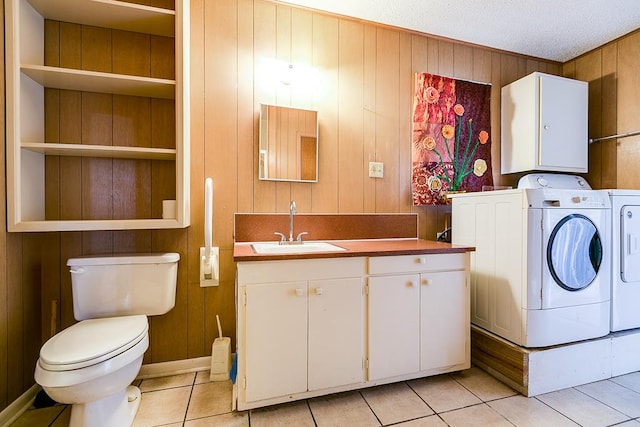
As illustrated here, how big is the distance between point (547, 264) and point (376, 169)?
4.08 feet

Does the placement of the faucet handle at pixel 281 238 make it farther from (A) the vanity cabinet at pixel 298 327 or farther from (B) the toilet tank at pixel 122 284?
(B) the toilet tank at pixel 122 284

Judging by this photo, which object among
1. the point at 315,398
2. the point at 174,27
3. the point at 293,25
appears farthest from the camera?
the point at 293,25

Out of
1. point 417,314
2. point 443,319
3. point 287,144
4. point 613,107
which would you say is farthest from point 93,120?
point 613,107

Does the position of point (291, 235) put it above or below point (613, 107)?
below

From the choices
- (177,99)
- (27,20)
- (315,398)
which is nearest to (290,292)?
(315,398)

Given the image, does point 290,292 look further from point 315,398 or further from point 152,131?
point 152,131

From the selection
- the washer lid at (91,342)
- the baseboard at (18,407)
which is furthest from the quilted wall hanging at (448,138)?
the baseboard at (18,407)

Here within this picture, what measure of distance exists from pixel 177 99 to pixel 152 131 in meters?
0.36

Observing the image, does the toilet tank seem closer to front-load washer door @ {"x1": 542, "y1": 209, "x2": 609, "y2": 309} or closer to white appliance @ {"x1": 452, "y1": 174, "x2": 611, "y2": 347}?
white appliance @ {"x1": 452, "y1": 174, "x2": 611, "y2": 347}

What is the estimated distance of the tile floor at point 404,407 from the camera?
1.51 metres

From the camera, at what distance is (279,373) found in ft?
5.11

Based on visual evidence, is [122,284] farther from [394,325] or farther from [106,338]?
[394,325]

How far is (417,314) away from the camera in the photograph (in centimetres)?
177

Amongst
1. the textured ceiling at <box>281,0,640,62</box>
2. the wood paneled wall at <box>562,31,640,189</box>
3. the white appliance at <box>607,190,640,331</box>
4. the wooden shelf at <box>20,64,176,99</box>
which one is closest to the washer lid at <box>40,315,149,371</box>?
the wooden shelf at <box>20,64,176,99</box>
